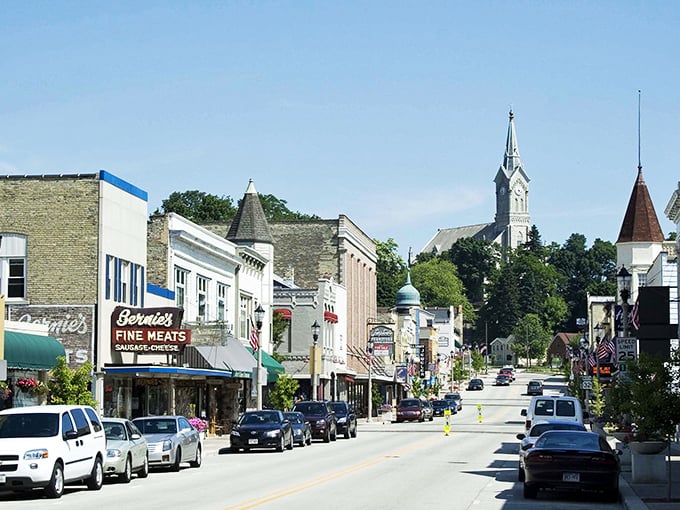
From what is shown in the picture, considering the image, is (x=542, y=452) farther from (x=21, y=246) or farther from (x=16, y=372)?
(x=21, y=246)

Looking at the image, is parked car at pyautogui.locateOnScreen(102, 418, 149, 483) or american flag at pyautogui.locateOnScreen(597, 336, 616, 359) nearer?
parked car at pyautogui.locateOnScreen(102, 418, 149, 483)

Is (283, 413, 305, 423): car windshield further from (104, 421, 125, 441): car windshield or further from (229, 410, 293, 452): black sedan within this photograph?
(104, 421, 125, 441): car windshield

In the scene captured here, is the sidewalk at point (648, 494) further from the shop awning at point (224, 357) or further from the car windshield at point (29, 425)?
the shop awning at point (224, 357)

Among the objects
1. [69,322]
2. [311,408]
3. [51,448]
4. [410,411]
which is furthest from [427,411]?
[51,448]

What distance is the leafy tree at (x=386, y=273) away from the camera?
163000 mm

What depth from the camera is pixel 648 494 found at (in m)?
24.6

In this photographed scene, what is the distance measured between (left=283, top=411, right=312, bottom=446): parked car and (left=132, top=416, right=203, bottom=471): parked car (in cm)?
1152

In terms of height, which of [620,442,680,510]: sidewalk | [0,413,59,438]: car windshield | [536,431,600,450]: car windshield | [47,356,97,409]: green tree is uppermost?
[47,356,97,409]: green tree

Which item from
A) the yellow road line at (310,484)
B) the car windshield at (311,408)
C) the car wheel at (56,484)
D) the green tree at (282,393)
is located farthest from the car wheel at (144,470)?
the green tree at (282,393)

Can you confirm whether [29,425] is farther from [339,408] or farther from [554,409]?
[339,408]

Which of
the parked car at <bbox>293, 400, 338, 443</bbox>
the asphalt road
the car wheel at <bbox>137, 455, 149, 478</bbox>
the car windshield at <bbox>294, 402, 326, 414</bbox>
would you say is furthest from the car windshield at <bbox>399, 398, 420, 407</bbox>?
the car wheel at <bbox>137, 455, 149, 478</bbox>

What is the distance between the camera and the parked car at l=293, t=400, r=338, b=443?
50.6 metres

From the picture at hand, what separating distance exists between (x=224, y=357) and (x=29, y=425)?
27.5m

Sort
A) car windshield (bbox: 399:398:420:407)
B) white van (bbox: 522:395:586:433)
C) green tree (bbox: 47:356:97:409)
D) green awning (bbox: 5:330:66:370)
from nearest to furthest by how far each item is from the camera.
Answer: green tree (bbox: 47:356:97:409) → green awning (bbox: 5:330:66:370) → white van (bbox: 522:395:586:433) → car windshield (bbox: 399:398:420:407)
